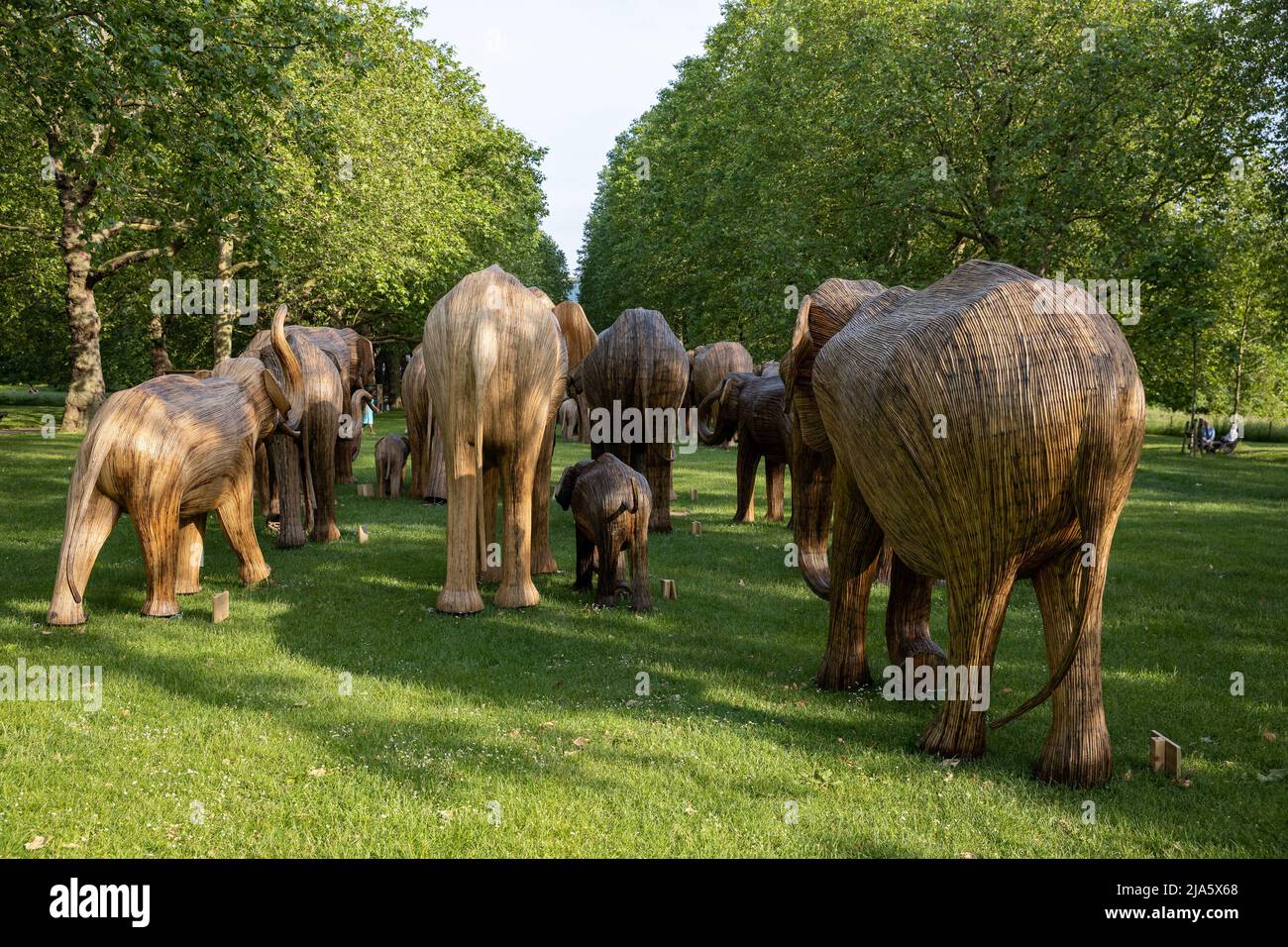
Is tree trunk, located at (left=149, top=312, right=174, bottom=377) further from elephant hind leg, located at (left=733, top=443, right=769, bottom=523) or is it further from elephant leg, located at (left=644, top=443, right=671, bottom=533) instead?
elephant leg, located at (left=644, top=443, right=671, bottom=533)

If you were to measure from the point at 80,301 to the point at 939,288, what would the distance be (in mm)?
24558

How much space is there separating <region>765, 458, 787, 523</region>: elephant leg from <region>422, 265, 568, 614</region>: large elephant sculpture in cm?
643

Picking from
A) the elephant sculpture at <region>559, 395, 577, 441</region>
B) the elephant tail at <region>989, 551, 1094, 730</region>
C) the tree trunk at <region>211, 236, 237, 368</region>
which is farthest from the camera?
the tree trunk at <region>211, 236, 237, 368</region>

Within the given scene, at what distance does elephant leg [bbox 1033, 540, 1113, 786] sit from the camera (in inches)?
179

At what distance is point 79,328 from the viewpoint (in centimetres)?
2359

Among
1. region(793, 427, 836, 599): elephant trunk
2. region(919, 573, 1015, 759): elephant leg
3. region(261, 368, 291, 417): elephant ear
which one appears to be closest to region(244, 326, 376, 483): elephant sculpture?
region(261, 368, 291, 417): elephant ear

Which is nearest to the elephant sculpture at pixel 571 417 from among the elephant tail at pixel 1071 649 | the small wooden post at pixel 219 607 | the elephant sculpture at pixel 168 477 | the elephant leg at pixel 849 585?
the elephant sculpture at pixel 168 477

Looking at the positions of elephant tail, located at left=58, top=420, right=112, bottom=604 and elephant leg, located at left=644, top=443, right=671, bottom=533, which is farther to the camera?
elephant leg, located at left=644, top=443, right=671, bottom=533

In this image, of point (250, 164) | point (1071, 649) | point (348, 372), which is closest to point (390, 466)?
point (348, 372)

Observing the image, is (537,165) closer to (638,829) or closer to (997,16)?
(997,16)

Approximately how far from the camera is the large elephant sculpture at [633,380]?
432 inches

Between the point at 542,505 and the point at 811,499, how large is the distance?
2804 millimetres

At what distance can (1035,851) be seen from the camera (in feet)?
13.3

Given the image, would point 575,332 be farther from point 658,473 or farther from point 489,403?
point 489,403
